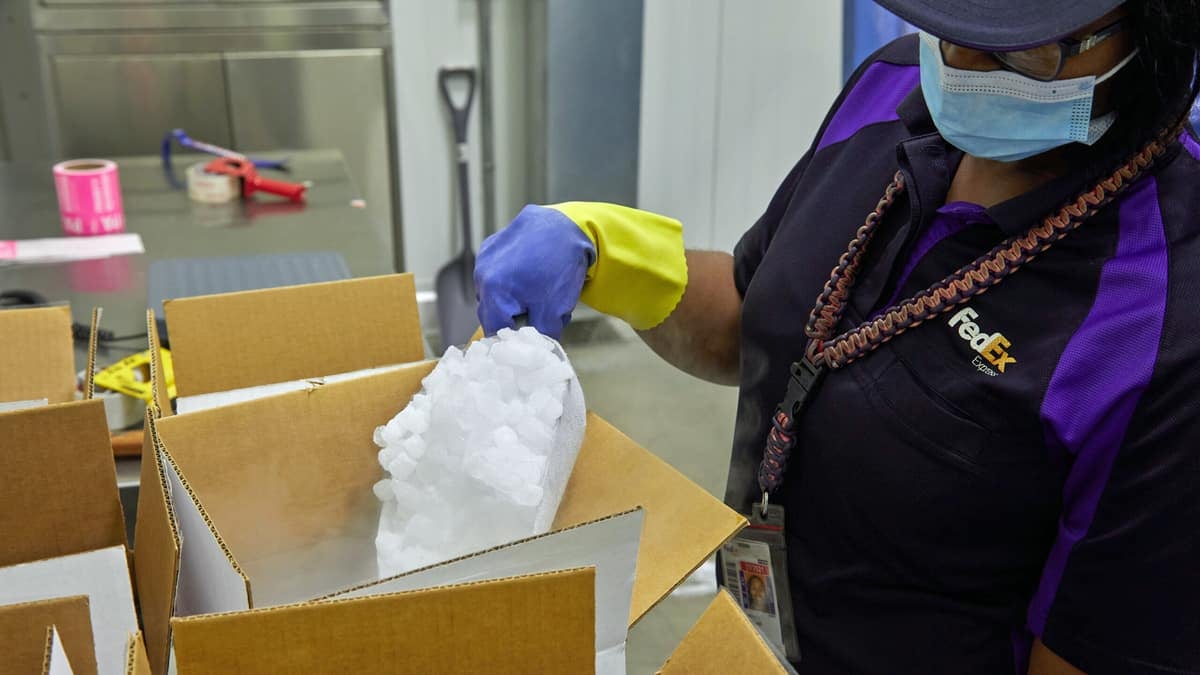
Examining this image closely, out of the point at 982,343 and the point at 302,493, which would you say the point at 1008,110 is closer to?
the point at 982,343

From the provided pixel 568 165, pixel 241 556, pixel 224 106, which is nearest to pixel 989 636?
pixel 241 556

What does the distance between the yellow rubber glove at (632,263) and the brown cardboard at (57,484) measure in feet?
1.73

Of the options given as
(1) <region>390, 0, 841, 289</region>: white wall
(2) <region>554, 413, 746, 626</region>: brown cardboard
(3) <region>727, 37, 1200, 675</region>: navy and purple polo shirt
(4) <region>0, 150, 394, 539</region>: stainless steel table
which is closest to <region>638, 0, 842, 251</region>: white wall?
(1) <region>390, 0, 841, 289</region>: white wall

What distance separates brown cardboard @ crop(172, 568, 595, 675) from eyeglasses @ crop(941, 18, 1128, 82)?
54 cm

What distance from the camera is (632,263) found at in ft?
3.70

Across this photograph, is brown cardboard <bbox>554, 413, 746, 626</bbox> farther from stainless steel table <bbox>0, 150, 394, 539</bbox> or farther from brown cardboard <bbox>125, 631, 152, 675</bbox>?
stainless steel table <bbox>0, 150, 394, 539</bbox>

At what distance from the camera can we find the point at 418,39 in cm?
337

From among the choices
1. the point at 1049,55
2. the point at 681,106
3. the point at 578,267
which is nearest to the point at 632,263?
the point at 578,267

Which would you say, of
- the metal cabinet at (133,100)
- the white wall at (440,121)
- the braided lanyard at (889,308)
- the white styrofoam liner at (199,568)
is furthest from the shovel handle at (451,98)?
the white styrofoam liner at (199,568)

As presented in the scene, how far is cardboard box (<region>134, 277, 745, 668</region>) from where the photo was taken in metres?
0.72

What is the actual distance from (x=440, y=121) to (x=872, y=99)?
2.60 m

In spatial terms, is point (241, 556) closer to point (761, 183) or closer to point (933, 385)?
point (933, 385)

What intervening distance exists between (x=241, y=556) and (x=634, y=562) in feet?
1.09

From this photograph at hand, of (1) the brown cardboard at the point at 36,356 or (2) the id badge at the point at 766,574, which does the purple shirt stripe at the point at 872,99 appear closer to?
(2) the id badge at the point at 766,574
